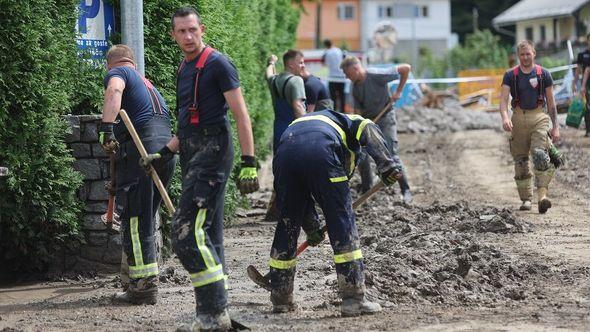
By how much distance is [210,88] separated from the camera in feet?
23.8

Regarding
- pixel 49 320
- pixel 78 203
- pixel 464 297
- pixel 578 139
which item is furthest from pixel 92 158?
pixel 578 139

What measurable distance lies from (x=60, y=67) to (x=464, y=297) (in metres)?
3.91

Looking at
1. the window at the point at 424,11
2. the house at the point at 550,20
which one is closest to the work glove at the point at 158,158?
the house at the point at 550,20

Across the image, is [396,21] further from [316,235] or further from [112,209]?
[316,235]

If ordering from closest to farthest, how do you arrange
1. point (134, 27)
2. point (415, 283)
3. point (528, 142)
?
point (415, 283), point (134, 27), point (528, 142)

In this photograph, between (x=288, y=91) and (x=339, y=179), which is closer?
(x=339, y=179)

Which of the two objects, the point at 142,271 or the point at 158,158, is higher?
the point at 158,158

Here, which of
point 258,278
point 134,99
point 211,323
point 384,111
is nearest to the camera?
point 211,323

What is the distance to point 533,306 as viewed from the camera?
25.7ft

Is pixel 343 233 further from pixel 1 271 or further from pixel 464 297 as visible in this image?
pixel 1 271

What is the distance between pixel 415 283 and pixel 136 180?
7.54 feet

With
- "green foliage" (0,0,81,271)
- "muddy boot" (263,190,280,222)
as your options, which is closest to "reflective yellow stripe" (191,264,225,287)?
"green foliage" (0,0,81,271)

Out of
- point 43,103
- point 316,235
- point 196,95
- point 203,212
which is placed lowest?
point 316,235

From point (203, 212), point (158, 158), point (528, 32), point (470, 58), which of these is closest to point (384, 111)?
point (158, 158)
